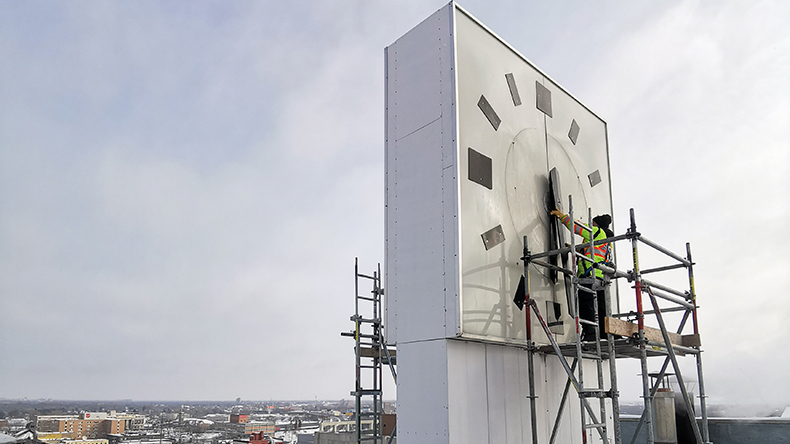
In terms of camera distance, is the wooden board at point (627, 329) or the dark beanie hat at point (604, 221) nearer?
the wooden board at point (627, 329)

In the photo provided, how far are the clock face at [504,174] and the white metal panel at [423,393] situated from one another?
1.63ft

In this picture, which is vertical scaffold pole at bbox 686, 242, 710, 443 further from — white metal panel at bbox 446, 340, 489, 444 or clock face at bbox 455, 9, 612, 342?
white metal panel at bbox 446, 340, 489, 444

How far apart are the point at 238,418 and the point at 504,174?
81.9 feet

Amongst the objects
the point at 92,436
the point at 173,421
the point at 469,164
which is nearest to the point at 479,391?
the point at 469,164

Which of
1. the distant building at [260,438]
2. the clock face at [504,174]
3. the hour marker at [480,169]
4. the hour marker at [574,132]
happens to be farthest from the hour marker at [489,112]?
the distant building at [260,438]

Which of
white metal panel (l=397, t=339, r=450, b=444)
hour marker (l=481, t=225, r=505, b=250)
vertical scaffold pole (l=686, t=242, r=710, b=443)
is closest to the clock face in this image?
hour marker (l=481, t=225, r=505, b=250)

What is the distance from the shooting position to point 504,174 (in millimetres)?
7648

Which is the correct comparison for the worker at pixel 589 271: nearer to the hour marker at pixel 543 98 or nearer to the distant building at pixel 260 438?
the hour marker at pixel 543 98

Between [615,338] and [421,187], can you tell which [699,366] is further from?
[421,187]

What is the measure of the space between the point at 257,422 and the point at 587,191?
72.3ft

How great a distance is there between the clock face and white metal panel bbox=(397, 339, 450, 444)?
1.63ft

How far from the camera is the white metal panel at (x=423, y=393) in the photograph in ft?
19.9

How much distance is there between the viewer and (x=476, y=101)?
735cm

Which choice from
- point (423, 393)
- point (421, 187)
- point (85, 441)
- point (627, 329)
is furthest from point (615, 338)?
point (85, 441)
